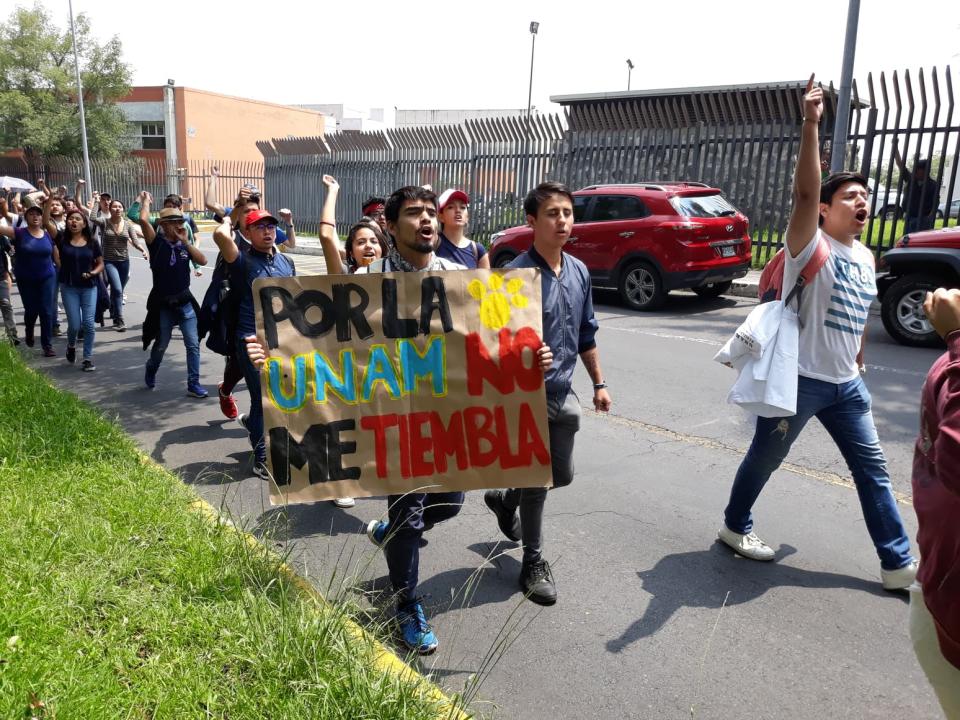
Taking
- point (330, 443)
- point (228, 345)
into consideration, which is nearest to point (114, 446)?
point (228, 345)

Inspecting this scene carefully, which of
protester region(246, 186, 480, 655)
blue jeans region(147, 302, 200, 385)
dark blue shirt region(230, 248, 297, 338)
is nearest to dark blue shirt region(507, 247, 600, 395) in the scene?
protester region(246, 186, 480, 655)

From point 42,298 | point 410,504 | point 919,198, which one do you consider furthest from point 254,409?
point 919,198

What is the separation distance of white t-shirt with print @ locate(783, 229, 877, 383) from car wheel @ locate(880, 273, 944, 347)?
6551mm

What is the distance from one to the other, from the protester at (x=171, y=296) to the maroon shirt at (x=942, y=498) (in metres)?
6.74

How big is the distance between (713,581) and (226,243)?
3.59 m

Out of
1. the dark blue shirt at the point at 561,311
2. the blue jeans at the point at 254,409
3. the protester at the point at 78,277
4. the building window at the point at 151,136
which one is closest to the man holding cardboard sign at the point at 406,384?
the dark blue shirt at the point at 561,311

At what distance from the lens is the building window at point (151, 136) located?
53719 mm

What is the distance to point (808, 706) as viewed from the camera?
9.93 ft

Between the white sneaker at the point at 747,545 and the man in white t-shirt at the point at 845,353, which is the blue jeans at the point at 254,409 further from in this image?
the man in white t-shirt at the point at 845,353

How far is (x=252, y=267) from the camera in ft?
18.2

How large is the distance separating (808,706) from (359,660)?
5.32 ft

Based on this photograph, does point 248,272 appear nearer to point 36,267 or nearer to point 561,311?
point 561,311

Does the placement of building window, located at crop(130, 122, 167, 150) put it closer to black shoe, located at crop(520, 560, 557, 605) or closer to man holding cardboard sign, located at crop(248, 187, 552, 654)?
man holding cardboard sign, located at crop(248, 187, 552, 654)

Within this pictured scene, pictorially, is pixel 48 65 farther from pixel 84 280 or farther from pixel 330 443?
pixel 330 443
